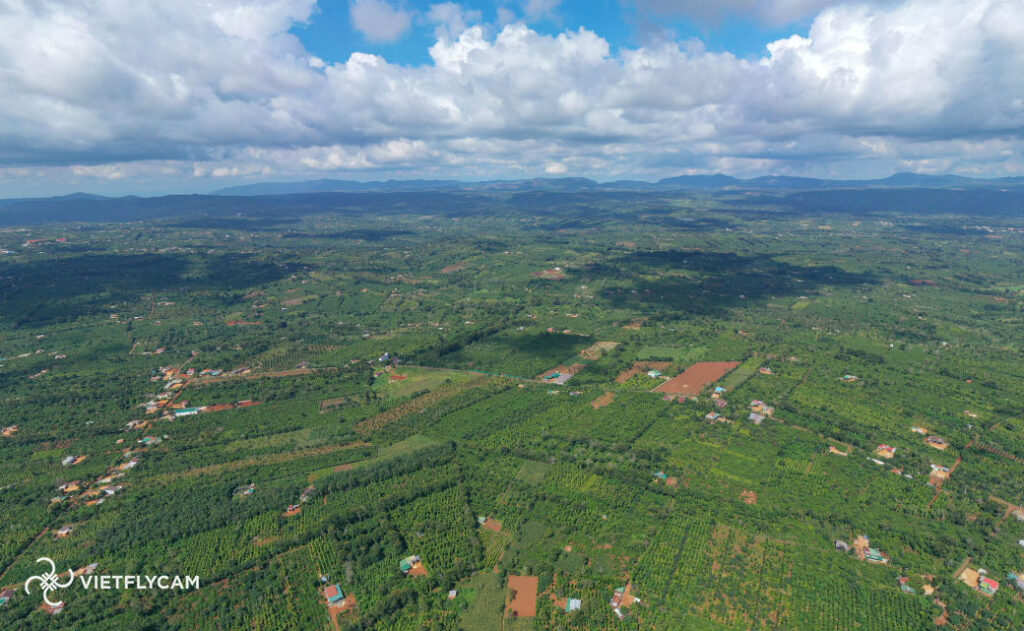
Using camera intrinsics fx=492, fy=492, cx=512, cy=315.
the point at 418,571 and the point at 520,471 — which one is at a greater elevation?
the point at 418,571

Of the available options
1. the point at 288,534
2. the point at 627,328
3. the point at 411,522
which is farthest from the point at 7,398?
the point at 627,328

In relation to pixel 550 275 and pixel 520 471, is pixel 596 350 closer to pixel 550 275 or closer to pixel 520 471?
pixel 520 471

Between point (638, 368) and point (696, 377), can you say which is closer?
point (696, 377)

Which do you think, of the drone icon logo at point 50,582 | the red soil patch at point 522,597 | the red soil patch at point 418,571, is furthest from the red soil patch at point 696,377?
the drone icon logo at point 50,582

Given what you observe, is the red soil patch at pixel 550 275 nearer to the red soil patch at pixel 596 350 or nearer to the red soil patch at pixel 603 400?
the red soil patch at pixel 596 350

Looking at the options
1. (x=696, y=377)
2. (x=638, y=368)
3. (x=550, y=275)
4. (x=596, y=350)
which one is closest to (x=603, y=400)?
(x=638, y=368)

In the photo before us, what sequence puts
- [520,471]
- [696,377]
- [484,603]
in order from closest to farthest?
[484,603] < [520,471] < [696,377]
